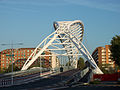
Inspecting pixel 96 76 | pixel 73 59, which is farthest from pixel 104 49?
pixel 96 76

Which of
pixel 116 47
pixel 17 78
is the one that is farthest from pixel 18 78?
pixel 116 47

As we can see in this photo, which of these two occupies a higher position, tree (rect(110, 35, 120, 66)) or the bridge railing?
tree (rect(110, 35, 120, 66))

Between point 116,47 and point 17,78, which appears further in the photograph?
point 17,78

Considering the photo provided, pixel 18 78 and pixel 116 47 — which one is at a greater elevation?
pixel 116 47

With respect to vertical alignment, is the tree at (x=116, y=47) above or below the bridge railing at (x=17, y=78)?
above

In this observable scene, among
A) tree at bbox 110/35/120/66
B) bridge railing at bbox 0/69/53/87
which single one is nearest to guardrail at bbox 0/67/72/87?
bridge railing at bbox 0/69/53/87

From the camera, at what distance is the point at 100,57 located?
537ft

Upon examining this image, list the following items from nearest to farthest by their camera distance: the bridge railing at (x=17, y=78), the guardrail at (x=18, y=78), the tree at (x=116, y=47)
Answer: the tree at (x=116, y=47), the bridge railing at (x=17, y=78), the guardrail at (x=18, y=78)

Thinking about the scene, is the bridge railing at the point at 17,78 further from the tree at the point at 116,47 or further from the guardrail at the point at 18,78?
the tree at the point at 116,47

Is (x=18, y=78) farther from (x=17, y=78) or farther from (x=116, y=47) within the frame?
(x=116, y=47)

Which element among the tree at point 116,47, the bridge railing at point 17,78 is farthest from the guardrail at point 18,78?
the tree at point 116,47

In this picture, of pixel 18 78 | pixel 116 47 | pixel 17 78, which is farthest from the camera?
pixel 17 78

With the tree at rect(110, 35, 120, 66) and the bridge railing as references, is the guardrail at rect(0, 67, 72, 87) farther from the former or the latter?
the tree at rect(110, 35, 120, 66)

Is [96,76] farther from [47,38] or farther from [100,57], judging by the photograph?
[100,57]
